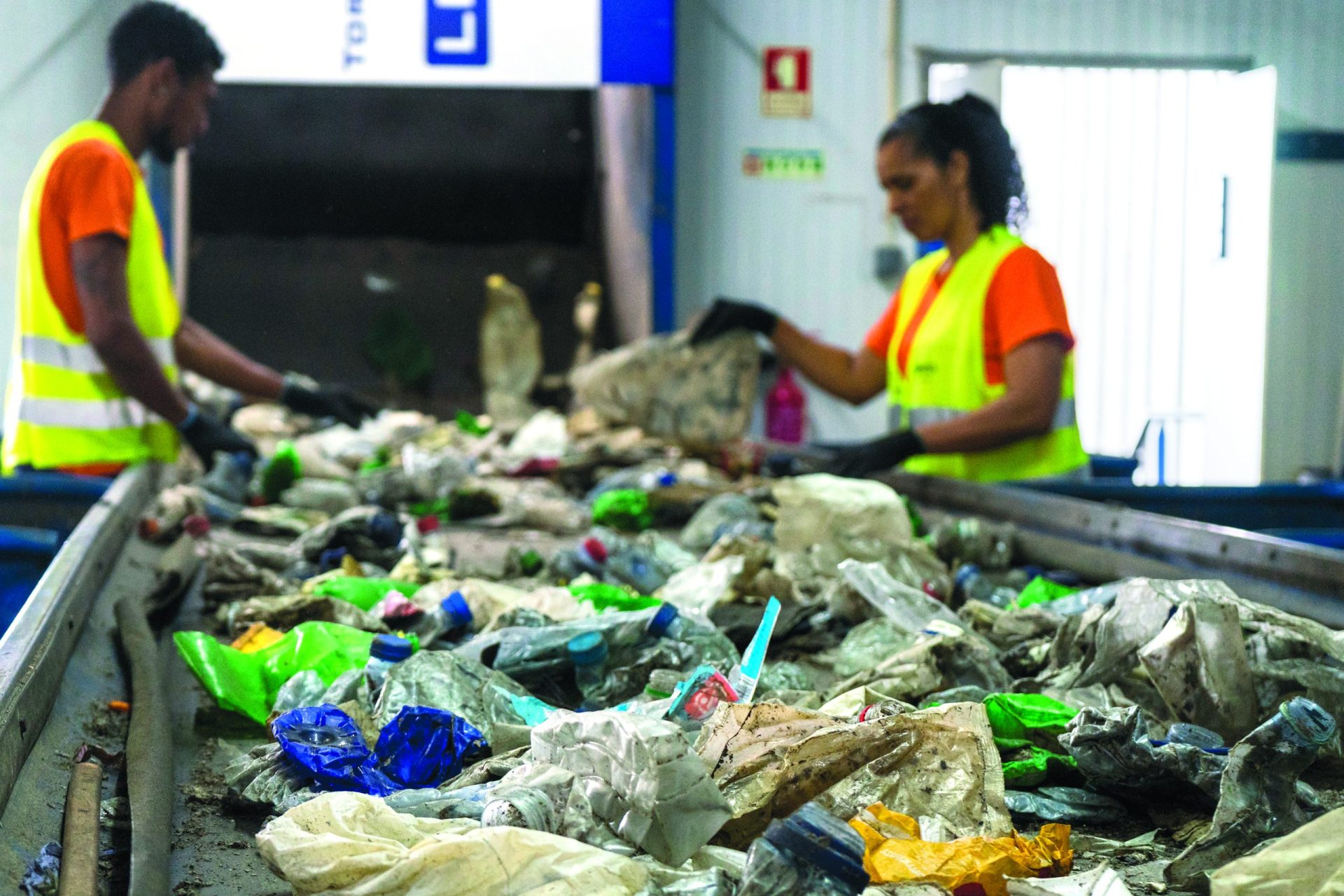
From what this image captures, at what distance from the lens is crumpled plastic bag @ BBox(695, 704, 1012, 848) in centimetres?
110

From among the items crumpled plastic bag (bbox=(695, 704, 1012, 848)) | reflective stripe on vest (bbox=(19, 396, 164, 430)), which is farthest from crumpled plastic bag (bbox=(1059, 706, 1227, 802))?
reflective stripe on vest (bbox=(19, 396, 164, 430))

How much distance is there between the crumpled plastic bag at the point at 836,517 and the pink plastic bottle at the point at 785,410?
3880mm

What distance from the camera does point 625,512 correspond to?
9.73 ft

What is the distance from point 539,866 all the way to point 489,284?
669cm

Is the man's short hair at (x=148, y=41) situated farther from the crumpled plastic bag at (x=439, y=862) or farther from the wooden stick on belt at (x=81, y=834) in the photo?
the crumpled plastic bag at (x=439, y=862)

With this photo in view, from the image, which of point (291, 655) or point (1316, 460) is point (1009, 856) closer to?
point (291, 655)

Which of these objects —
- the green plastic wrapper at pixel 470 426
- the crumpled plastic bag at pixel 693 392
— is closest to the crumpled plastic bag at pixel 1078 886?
the crumpled plastic bag at pixel 693 392

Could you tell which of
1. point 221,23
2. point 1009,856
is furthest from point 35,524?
point 221,23

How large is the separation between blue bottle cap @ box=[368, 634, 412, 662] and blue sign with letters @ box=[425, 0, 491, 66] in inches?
193

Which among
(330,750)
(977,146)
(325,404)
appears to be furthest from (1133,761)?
(325,404)

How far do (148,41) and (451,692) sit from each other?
2.36 metres

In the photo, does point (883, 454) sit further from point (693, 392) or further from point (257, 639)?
point (257, 639)

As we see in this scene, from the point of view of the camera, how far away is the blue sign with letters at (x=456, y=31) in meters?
5.90

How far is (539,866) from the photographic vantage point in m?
0.94
